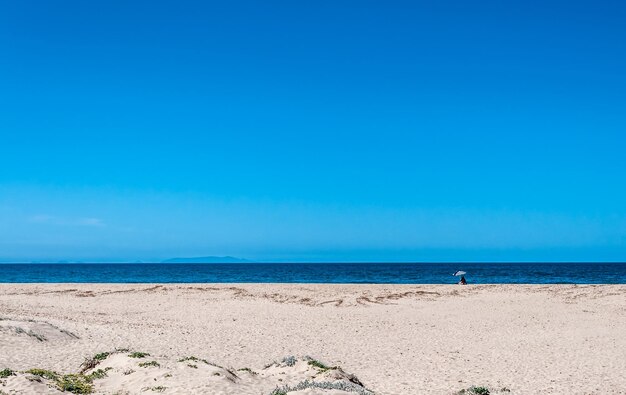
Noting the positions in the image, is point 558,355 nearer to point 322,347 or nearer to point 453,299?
point 322,347

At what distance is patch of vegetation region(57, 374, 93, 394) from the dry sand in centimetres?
26

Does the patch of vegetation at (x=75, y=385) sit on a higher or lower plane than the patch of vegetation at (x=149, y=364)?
lower

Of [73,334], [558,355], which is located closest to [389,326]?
[558,355]

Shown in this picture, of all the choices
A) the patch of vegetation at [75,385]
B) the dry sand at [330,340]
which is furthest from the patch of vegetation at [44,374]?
the dry sand at [330,340]

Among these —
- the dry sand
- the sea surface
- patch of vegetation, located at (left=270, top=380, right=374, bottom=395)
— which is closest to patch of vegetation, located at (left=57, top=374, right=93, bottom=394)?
the dry sand

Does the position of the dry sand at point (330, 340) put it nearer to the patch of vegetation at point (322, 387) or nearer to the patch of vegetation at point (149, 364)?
the patch of vegetation at point (322, 387)

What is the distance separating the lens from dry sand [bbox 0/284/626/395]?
13078mm

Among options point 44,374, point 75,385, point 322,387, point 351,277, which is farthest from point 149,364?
point 351,277

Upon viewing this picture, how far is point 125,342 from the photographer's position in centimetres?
1914

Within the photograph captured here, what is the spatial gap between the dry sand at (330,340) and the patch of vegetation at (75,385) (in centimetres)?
26

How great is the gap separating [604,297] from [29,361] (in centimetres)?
3190

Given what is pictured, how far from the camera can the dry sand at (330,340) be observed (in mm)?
13078

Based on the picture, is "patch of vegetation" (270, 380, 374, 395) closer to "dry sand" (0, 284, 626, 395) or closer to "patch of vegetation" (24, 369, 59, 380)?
"dry sand" (0, 284, 626, 395)

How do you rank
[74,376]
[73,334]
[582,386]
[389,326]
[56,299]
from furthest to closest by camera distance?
[56,299] → [389,326] → [73,334] → [582,386] → [74,376]
